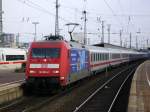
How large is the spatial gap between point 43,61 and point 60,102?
310cm

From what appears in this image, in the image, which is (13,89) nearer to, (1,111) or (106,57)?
(1,111)

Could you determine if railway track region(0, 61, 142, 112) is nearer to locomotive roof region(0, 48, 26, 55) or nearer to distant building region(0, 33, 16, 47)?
locomotive roof region(0, 48, 26, 55)

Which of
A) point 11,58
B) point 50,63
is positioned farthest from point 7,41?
point 50,63

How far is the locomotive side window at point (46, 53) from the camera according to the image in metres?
21.8

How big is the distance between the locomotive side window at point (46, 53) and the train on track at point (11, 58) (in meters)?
25.3

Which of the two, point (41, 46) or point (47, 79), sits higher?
point (41, 46)

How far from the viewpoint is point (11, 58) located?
4941cm

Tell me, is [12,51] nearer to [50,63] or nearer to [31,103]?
[50,63]

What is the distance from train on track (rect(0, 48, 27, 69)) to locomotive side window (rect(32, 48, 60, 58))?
997 inches

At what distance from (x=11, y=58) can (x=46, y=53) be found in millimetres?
28210

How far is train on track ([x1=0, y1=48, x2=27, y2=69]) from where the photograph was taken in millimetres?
47188

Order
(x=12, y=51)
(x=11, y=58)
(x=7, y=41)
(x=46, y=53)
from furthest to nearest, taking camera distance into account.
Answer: (x=7, y=41) → (x=12, y=51) → (x=11, y=58) → (x=46, y=53)

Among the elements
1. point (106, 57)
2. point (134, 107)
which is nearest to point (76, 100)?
point (134, 107)

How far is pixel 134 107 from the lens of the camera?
664 inches
